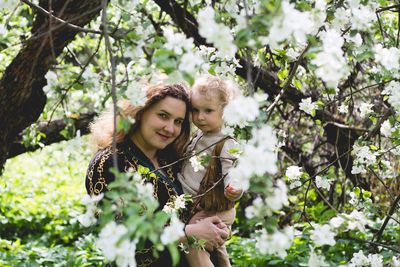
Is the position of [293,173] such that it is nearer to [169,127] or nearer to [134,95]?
[169,127]

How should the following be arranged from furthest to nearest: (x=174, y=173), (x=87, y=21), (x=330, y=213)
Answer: (x=87, y=21) → (x=174, y=173) → (x=330, y=213)

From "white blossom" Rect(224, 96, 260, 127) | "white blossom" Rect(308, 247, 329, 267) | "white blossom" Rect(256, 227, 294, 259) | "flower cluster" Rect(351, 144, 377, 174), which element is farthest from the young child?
"white blossom" Rect(224, 96, 260, 127)

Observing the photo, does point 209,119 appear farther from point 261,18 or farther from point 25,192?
point 25,192

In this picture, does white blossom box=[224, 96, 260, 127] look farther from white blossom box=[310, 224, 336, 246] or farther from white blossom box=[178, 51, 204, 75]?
white blossom box=[310, 224, 336, 246]

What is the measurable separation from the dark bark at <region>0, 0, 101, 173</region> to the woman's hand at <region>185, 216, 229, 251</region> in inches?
49.7

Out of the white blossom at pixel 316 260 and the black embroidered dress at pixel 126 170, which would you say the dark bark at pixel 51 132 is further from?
the white blossom at pixel 316 260

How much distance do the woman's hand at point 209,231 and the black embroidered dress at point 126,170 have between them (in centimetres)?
16

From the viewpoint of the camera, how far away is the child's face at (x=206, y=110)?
116 inches

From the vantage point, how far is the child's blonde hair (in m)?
2.93

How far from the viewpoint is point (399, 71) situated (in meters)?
2.19

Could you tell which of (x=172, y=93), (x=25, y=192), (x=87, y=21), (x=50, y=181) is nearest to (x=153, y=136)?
(x=172, y=93)

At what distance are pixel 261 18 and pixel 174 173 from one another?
1.63 m

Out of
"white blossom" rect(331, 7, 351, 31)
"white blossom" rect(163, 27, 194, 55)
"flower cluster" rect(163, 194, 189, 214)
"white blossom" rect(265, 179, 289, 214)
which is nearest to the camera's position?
"white blossom" rect(265, 179, 289, 214)

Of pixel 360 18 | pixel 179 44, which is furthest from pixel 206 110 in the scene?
pixel 179 44
